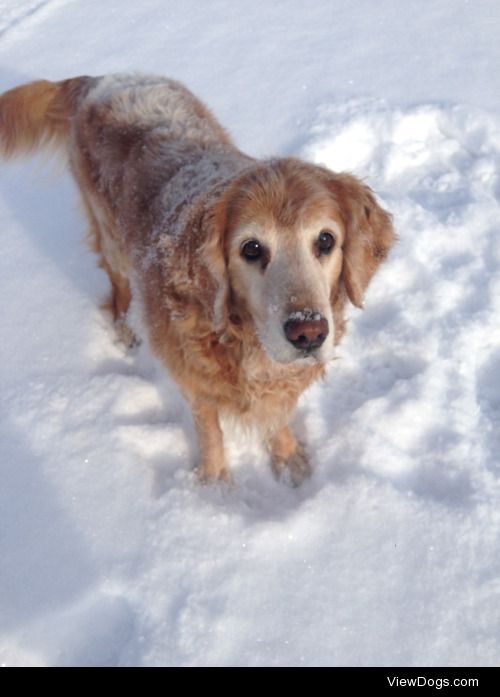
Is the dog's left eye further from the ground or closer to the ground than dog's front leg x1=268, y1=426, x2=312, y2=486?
further from the ground

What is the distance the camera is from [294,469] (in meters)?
2.58

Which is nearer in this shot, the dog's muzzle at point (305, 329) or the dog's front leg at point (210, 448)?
the dog's muzzle at point (305, 329)

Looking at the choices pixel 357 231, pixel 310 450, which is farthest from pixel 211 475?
pixel 357 231

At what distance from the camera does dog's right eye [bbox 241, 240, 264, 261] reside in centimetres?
198

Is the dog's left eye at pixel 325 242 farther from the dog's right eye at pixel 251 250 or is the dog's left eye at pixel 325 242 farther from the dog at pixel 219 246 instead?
the dog's right eye at pixel 251 250

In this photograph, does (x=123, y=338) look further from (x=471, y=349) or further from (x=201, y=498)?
(x=471, y=349)

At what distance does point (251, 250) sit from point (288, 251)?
14 centimetres

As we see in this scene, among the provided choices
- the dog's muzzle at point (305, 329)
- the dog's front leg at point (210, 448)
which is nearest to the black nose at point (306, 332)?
the dog's muzzle at point (305, 329)

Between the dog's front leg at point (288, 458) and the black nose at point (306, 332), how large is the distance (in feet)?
2.68

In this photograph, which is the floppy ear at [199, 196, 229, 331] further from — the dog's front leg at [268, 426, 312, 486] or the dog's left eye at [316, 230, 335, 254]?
the dog's front leg at [268, 426, 312, 486]

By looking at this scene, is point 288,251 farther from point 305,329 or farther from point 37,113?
point 37,113

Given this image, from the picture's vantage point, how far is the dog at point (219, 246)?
1943mm
